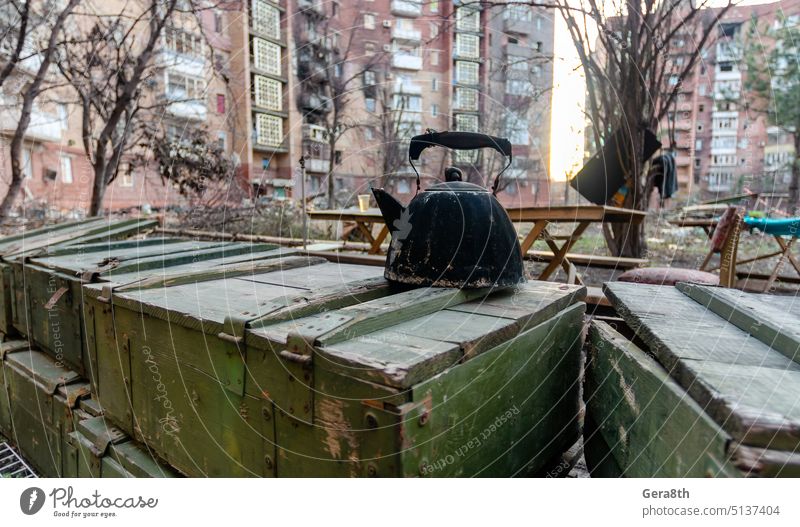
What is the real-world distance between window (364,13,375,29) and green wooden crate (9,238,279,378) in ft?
7.70

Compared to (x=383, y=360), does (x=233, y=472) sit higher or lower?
lower

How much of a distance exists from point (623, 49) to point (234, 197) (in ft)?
29.2

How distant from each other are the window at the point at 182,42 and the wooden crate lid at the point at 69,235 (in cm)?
315

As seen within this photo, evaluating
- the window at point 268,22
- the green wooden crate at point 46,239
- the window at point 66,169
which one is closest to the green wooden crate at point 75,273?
the green wooden crate at point 46,239

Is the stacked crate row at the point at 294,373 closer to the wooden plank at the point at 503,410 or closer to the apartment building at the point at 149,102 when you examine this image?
the wooden plank at the point at 503,410

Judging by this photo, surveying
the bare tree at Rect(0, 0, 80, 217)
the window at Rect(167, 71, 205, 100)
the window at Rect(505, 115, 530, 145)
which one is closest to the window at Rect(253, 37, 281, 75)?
the window at Rect(167, 71, 205, 100)

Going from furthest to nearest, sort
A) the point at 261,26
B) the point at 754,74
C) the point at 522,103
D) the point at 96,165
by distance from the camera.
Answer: the point at 754,74 → the point at 96,165 → the point at 261,26 → the point at 522,103

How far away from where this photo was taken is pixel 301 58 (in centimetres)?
687

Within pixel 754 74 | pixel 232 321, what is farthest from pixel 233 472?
pixel 754 74

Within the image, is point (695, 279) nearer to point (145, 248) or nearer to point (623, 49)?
point (623, 49)

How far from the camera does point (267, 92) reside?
699 centimetres

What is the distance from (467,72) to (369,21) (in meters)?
1.07

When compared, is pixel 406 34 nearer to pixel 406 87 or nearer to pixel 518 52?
pixel 406 87

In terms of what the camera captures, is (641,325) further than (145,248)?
No
